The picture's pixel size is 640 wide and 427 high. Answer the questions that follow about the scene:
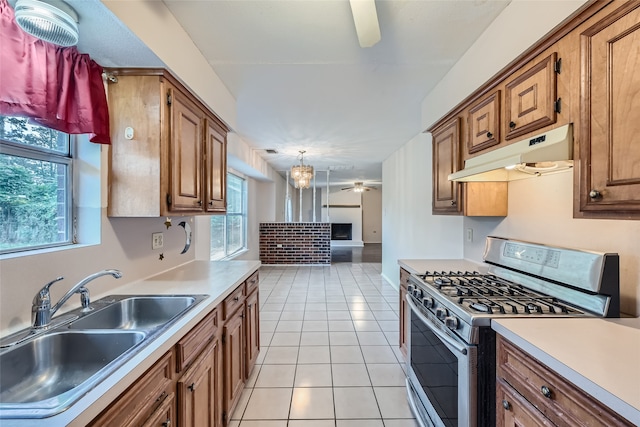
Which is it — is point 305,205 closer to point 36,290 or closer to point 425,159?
point 425,159

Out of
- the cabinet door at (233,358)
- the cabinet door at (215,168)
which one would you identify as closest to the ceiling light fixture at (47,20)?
the cabinet door at (215,168)

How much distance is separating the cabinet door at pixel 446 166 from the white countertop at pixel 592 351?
1.10 meters

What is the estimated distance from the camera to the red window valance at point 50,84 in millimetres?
1024

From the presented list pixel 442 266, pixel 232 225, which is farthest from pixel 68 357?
pixel 232 225

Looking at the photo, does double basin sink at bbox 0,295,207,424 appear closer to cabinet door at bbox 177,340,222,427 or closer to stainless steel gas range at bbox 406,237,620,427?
cabinet door at bbox 177,340,222,427

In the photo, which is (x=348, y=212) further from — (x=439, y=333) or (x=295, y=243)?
(x=439, y=333)

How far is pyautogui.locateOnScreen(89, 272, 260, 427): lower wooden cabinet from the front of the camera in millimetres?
878

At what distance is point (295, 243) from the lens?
724 centimetres

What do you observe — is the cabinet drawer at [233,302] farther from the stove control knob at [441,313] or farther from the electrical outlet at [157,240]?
the stove control knob at [441,313]

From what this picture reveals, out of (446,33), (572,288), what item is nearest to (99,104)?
(446,33)

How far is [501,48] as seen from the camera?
1534 mm

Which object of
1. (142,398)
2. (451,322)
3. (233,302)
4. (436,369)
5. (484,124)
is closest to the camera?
(142,398)

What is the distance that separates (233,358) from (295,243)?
17.7 feet

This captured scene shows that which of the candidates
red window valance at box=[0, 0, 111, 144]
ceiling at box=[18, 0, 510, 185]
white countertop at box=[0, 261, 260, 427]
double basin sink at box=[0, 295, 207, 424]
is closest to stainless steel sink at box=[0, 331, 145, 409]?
double basin sink at box=[0, 295, 207, 424]
